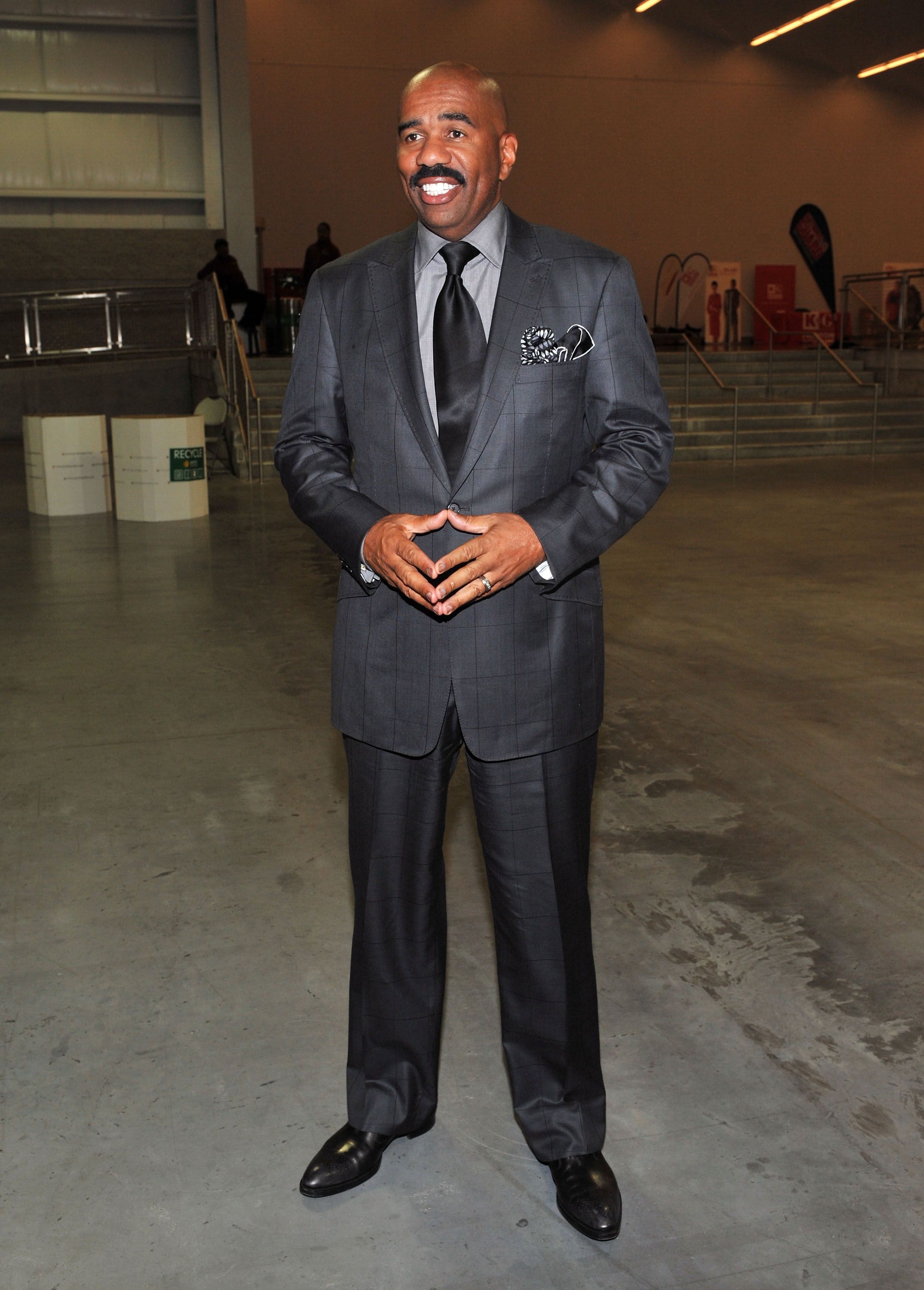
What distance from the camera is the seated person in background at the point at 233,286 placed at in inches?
629

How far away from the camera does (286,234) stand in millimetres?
20875

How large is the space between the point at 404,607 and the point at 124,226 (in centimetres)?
1904

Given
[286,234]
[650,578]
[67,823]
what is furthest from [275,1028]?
[286,234]

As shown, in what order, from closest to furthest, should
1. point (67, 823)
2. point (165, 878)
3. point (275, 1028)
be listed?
point (275, 1028) < point (165, 878) < point (67, 823)

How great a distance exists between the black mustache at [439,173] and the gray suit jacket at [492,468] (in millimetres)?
136

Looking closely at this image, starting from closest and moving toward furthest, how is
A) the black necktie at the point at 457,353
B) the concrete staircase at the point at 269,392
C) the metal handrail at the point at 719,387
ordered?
the black necktie at the point at 457,353, the concrete staircase at the point at 269,392, the metal handrail at the point at 719,387

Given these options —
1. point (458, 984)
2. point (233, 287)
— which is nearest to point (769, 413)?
point (233, 287)

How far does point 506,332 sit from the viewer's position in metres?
1.77

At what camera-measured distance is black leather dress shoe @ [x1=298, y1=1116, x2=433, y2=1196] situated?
78.3 inches

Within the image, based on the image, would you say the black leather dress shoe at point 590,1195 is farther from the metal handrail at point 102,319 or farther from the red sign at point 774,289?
the red sign at point 774,289

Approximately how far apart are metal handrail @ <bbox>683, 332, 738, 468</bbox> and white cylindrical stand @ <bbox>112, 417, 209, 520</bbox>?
6.39 meters

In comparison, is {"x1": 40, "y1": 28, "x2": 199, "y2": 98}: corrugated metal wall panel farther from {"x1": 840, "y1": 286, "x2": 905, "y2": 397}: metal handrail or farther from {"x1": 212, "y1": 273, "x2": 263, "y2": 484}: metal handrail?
{"x1": 840, "y1": 286, "x2": 905, "y2": 397}: metal handrail

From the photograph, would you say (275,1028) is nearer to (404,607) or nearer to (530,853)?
(530,853)

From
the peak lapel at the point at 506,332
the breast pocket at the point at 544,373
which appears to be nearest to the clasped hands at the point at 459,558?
the peak lapel at the point at 506,332
